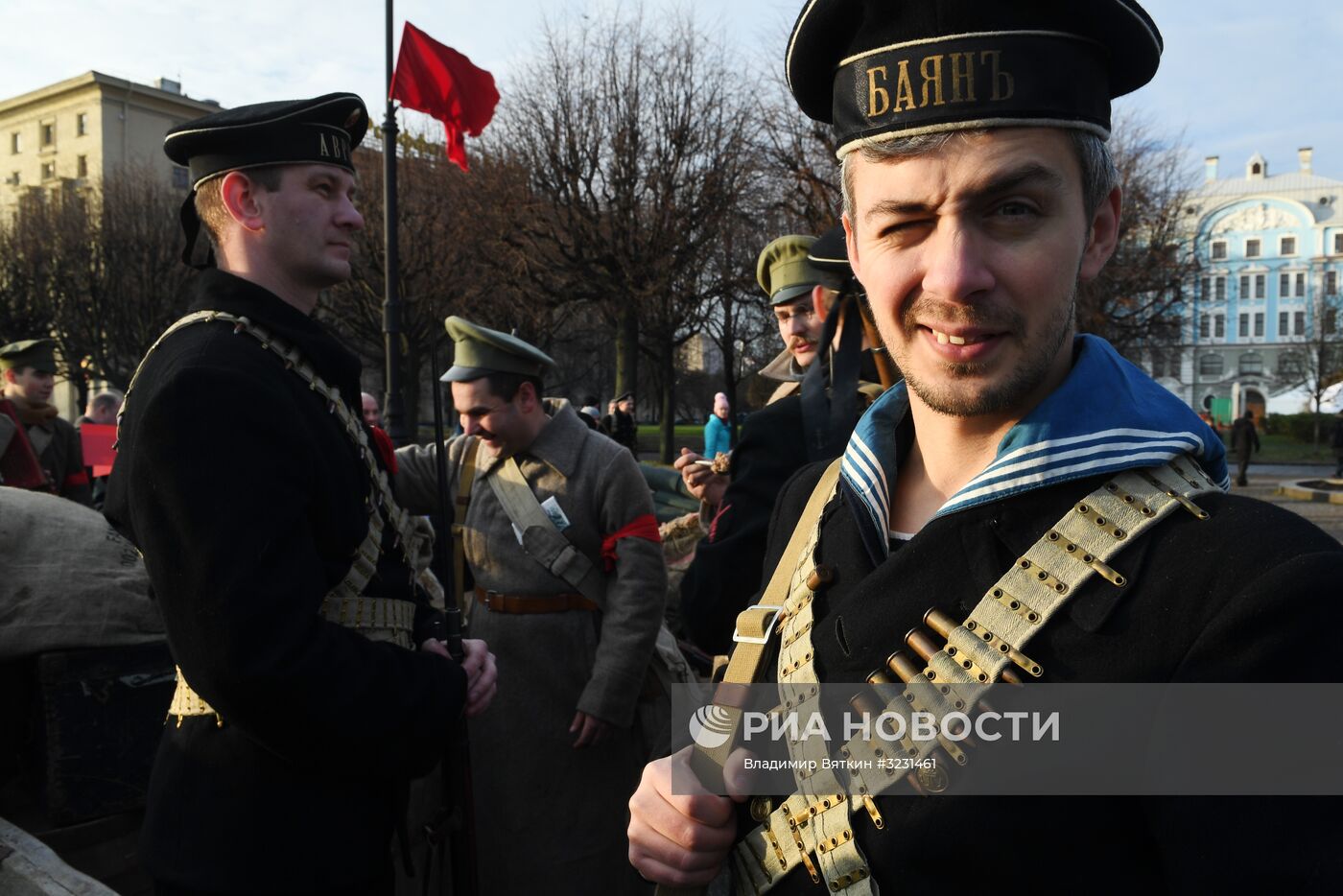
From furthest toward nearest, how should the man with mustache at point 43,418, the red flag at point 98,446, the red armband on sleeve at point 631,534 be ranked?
1. the red flag at point 98,446
2. the man with mustache at point 43,418
3. the red armband on sleeve at point 631,534

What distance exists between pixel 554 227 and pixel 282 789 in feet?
→ 74.7

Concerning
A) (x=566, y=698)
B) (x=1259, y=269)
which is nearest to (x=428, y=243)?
(x=566, y=698)

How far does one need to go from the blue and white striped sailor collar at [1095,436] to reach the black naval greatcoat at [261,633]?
144cm

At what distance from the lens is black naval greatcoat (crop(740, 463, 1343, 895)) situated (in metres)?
1.07

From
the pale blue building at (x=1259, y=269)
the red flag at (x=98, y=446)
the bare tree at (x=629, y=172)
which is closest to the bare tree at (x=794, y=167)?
the bare tree at (x=629, y=172)

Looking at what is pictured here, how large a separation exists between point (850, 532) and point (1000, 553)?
33 cm

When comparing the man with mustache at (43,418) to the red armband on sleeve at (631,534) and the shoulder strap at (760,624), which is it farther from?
the shoulder strap at (760,624)

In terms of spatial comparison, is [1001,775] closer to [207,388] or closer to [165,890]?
[207,388]

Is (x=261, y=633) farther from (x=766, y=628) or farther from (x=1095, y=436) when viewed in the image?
(x=1095, y=436)

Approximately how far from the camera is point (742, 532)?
10.2 feet

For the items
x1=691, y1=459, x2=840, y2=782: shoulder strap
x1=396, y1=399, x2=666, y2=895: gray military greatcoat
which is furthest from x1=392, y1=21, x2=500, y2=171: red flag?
x1=691, y1=459, x2=840, y2=782: shoulder strap

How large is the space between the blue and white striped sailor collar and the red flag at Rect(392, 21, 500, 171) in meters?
11.4

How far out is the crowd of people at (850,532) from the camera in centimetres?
120

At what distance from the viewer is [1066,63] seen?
54.4 inches
